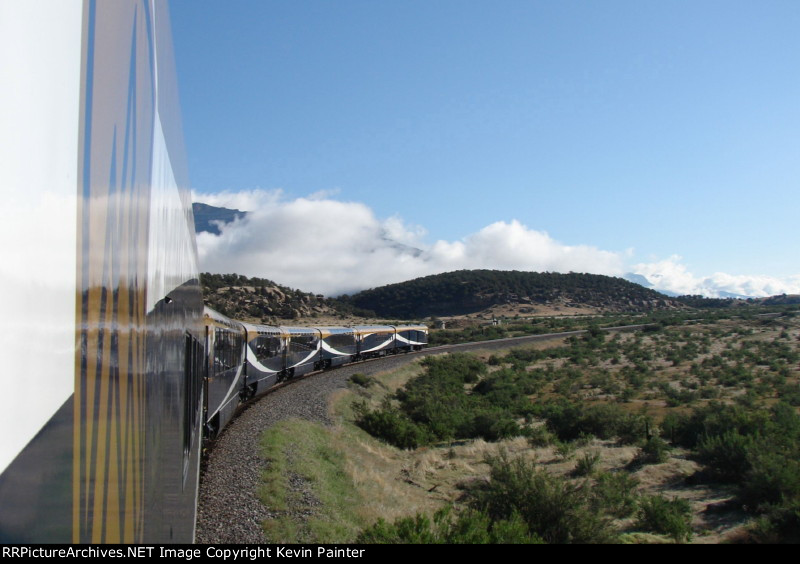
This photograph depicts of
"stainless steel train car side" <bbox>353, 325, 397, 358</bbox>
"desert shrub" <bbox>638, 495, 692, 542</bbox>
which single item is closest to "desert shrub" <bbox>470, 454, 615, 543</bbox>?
"desert shrub" <bbox>638, 495, 692, 542</bbox>

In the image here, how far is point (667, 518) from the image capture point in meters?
12.8

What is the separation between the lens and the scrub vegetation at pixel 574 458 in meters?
12.5

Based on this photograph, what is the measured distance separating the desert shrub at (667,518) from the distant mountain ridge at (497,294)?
127 metres

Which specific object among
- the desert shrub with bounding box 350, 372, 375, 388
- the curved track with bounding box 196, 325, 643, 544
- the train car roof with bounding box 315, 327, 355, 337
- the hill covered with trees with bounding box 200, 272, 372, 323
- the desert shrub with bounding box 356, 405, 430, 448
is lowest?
the desert shrub with bounding box 356, 405, 430, 448

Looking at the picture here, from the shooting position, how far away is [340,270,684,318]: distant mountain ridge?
469 feet

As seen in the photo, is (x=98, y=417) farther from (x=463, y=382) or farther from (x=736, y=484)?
(x=463, y=382)

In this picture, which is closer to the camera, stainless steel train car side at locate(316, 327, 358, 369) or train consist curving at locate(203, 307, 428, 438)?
train consist curving at locate(203, 307, 428, 438)

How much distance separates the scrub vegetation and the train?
25.2 ft

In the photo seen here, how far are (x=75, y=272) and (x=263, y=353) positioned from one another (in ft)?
76.9

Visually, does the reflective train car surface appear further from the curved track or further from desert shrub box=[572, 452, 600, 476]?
desert shrub box=[572, 452, 600, 476]

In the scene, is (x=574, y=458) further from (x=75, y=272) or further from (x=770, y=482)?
(x=75, y=272)

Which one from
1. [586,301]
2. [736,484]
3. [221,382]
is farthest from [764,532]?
[586,301]

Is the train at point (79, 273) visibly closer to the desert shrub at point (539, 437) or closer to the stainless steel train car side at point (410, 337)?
the desert shrub at point (539, 437)

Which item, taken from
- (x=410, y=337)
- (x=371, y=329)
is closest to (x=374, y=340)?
(x=371, y=329)
